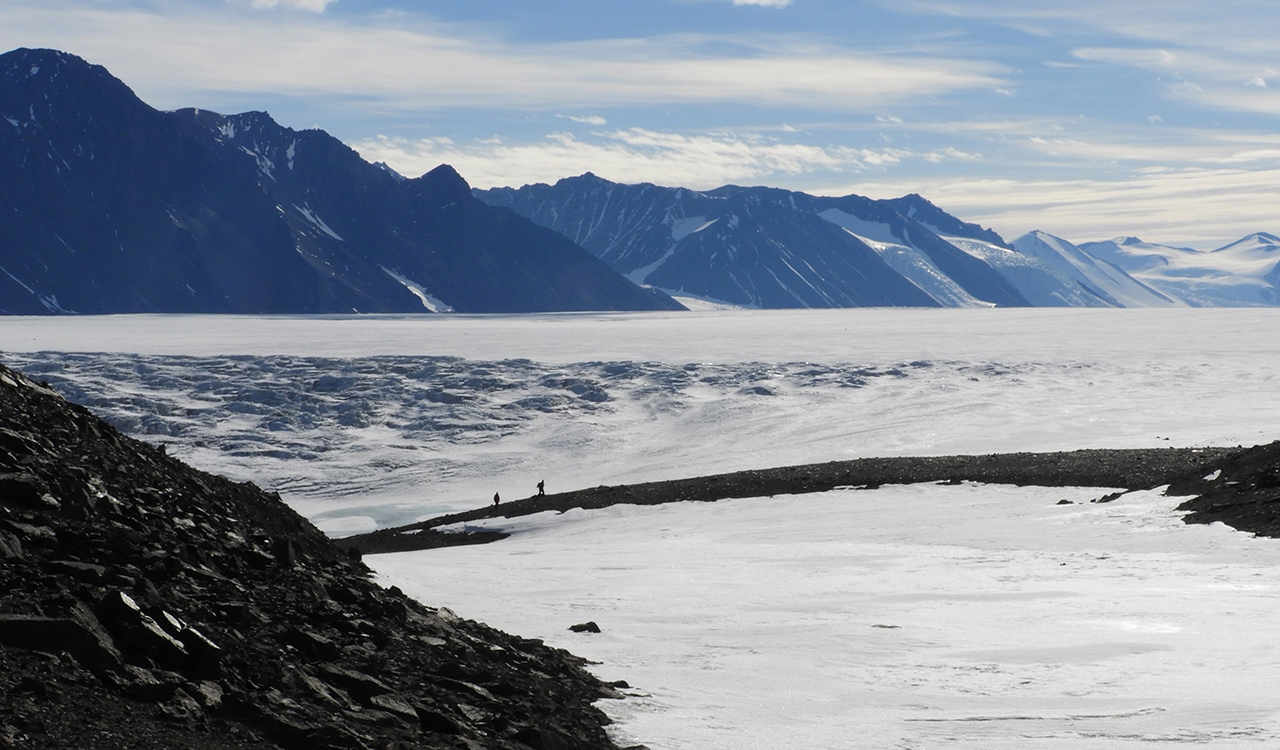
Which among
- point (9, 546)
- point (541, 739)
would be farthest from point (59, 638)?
point (541, 739)

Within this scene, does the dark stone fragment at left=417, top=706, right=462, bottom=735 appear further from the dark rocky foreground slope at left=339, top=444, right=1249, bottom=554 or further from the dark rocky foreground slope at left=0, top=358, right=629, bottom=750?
the dark rocky foreground slope at left=339, top=444, right=1249, bottom=554

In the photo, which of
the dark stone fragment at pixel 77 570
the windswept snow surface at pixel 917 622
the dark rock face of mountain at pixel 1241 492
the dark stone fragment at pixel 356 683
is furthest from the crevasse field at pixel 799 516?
the dark stone fragment at pixel 77 570

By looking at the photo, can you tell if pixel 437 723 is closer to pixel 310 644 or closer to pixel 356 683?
pixel 356 683

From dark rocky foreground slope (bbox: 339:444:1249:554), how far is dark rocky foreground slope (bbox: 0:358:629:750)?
27.0 m

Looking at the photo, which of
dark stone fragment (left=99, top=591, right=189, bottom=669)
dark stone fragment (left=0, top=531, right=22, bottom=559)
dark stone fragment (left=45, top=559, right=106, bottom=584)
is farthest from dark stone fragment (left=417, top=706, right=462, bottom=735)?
dark stone fragment (left=0, top=531, right=22, bottom=559)

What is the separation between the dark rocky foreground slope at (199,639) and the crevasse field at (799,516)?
5.43 ft

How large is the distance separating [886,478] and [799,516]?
7532 millimetres

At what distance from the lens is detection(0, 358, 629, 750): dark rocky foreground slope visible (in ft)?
29.8

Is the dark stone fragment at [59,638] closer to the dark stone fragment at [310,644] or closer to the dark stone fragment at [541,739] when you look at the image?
the dark stone fragment at [310,644]

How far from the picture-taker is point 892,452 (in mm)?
60906

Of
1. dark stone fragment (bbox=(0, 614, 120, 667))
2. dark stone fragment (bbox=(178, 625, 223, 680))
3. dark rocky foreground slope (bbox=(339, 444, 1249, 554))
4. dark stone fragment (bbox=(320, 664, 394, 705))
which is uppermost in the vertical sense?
dark stone fragment (bbox=(0, 614, 120, 667))

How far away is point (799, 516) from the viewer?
127ft

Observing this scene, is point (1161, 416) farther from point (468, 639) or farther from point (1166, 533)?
point (468, 639)

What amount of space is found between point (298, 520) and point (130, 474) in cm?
436
